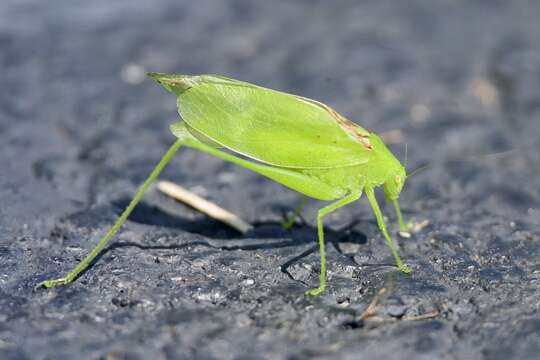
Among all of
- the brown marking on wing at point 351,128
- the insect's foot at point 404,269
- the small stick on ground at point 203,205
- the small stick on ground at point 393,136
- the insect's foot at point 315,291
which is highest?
the brown marking on wing at point 351,128

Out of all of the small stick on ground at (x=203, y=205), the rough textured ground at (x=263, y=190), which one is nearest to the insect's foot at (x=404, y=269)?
the rough textured ground at (x=263, y=190)

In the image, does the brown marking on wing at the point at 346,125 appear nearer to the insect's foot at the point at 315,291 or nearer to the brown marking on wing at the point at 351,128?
the brown marking on wing at the point at 351,128

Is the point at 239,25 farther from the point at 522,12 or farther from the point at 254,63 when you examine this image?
the point at 522,12

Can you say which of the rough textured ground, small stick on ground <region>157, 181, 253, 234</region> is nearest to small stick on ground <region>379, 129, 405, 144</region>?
the rough textured ground

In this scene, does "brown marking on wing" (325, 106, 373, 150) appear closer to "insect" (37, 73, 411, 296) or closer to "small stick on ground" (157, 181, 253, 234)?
"insect" (37, 73, 411, 296)

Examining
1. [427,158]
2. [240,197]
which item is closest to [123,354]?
[240,197]
